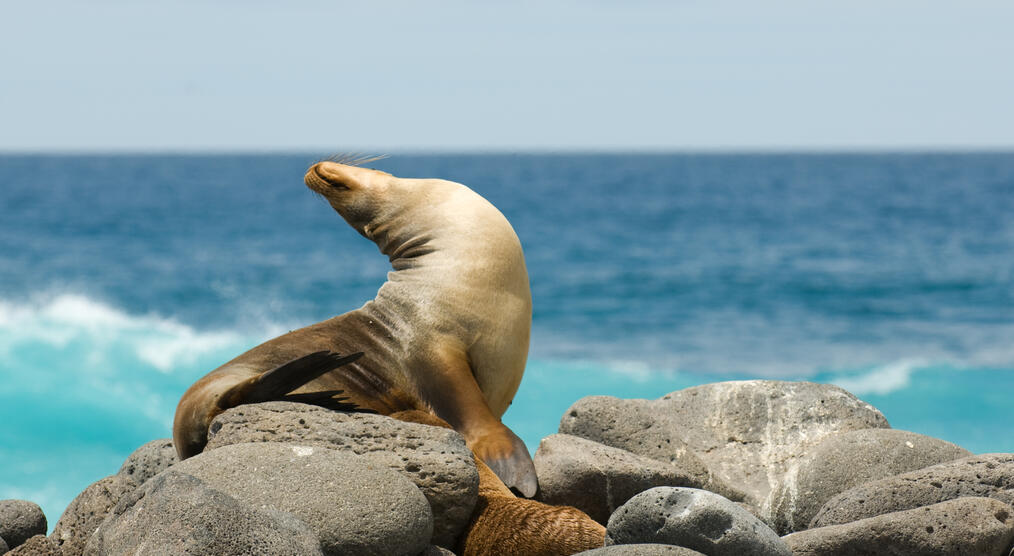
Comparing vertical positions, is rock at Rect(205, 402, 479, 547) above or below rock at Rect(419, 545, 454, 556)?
above

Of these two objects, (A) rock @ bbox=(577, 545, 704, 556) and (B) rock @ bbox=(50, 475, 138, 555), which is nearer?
(A) rock @ bbox=(577, 545, 704, 556)

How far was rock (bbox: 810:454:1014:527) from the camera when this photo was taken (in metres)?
4.11

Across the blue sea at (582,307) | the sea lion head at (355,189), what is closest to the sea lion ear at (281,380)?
the sea lion head at (355,189)

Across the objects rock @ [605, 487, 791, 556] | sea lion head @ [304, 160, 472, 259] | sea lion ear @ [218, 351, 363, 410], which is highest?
sea lion head @ [304, 160, 472, 259]

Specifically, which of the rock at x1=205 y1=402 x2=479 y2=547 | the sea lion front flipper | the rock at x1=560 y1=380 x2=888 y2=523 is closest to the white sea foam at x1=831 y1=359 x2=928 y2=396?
the rock at x1=560 y1=380 x2=888 y2=523

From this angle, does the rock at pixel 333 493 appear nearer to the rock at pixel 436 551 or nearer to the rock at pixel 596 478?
the rock at pixel 436 551

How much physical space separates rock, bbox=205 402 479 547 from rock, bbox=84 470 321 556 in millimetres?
710

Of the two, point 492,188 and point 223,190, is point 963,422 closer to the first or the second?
point 492,188

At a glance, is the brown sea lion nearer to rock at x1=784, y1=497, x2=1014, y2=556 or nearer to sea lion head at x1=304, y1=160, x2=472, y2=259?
rock at x1=784, y1=497, x2=1014, y2=556

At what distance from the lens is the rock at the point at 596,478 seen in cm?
463

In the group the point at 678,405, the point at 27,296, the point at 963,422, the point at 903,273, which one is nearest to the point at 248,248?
the point at 27,296

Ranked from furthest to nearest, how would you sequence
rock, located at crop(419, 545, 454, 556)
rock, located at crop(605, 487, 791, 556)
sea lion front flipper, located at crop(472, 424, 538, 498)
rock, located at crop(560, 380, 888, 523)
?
rock, located at crop(560, 380, 888, 523), sea lion front flipper, located at crop(472, 424, 538, 498), rock, located at crop(419, 545, 454, 556), rock, located at crop(605, 487, 791, 556)

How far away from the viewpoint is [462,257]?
512cm

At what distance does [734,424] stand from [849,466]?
1091mm
